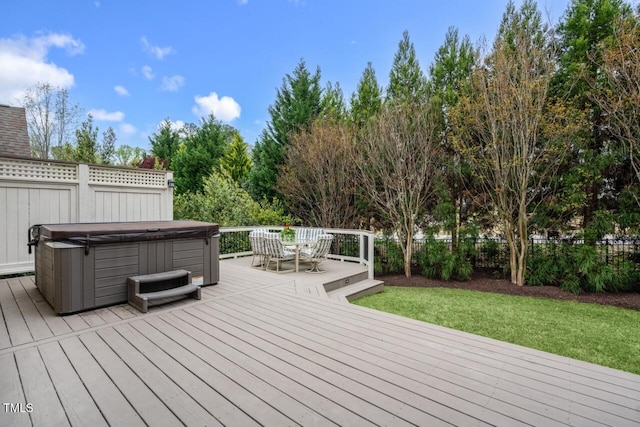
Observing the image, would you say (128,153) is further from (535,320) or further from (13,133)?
(535,320)

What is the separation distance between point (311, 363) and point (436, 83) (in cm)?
838

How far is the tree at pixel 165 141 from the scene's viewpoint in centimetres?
1939

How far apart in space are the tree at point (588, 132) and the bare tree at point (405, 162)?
268 cm

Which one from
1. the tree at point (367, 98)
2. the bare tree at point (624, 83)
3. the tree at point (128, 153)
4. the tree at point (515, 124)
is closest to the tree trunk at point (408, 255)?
the tree at point (515, 124)

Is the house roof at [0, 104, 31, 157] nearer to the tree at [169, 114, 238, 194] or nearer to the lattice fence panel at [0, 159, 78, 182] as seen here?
the lattice fence panel at [0, 159, 78, 182]

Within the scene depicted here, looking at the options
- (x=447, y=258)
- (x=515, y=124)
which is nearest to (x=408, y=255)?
(x=447, y=258)

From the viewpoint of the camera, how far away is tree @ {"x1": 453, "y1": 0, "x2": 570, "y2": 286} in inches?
257

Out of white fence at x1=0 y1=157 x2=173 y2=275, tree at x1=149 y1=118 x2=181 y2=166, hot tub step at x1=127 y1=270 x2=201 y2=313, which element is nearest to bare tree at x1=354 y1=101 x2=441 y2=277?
white fence at x1=0 y1=157 x2=173 y2=275

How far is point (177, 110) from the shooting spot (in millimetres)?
19703

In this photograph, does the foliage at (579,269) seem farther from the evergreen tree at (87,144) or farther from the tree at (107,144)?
the tree at (107,144)

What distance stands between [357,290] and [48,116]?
1951cm

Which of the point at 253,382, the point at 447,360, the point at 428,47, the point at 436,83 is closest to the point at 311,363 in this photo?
the point at 253,382

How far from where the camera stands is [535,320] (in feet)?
16.0

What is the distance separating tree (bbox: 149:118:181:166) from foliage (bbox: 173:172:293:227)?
1126 centimetres
